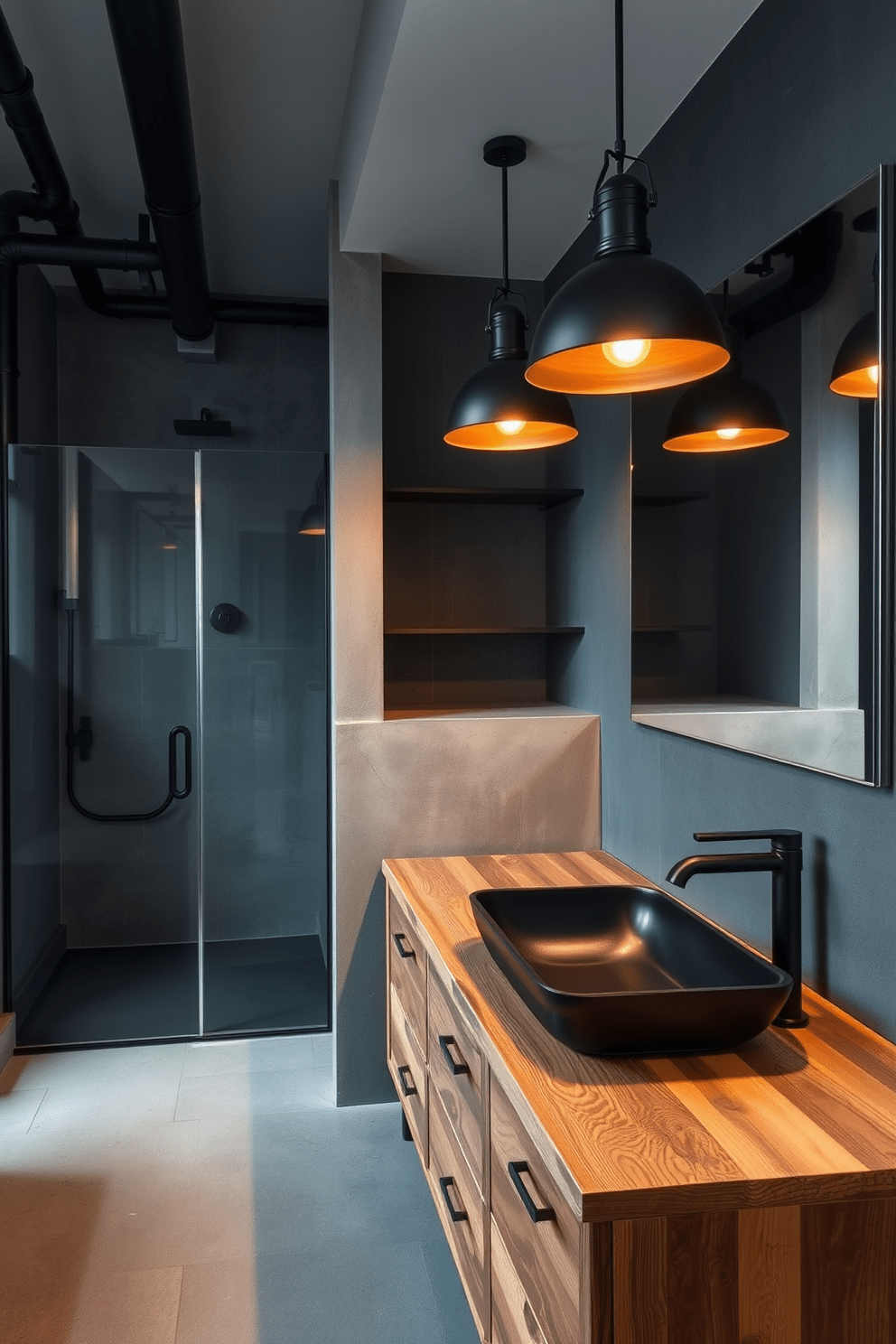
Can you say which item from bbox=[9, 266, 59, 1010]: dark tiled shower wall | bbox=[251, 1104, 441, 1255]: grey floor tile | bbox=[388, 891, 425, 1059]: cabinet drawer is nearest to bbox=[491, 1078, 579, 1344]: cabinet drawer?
bbox=[388, 891, 425, 1059]: cabinet drawer

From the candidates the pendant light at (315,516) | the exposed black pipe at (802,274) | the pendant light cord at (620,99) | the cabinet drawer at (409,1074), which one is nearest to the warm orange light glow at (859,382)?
the exposed black pipe at (802,274)

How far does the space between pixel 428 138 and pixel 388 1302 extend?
2.58m

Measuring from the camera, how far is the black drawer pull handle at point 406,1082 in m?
2.37

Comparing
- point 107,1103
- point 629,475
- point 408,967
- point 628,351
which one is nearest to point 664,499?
point 629,475

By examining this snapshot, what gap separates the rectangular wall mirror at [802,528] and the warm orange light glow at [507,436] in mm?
267

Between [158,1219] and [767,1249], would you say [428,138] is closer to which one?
[767,1249]

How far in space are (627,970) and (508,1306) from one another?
23.8 inches

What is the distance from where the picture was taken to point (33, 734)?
335 cm

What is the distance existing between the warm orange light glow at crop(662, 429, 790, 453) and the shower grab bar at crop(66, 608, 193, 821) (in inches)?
80.0

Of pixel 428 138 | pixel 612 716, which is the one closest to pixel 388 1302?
pixel 612 716

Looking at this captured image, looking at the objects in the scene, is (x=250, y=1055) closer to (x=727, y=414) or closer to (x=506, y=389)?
(x=506, y=389)

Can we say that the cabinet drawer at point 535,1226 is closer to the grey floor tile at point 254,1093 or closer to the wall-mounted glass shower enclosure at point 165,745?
the grey floor tile at point 254,1093

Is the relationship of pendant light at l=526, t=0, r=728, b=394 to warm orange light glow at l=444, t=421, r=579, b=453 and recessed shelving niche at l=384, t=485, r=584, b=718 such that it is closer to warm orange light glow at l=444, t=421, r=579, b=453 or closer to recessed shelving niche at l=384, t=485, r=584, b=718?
warm orange light glow at l=444, t=421, r=579, b=453

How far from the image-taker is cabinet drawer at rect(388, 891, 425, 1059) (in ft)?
7.28
